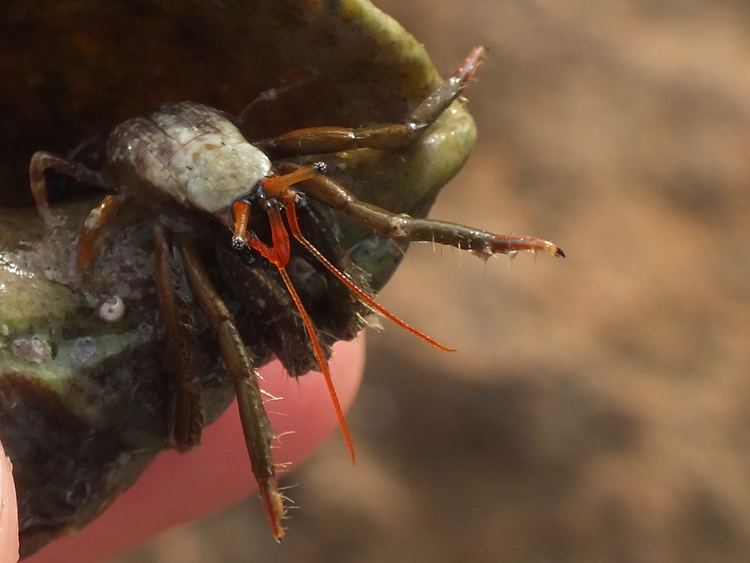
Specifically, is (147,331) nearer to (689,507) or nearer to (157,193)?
(157,193)

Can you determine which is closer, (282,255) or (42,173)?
(282,255)

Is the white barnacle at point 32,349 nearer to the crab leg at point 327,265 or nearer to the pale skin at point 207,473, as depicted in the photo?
the crab leg at point 327,265

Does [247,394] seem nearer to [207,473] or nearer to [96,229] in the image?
[96,229]

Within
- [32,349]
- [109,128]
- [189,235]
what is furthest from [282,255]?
[109,128]

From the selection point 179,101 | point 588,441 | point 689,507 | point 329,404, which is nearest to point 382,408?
point 588,441

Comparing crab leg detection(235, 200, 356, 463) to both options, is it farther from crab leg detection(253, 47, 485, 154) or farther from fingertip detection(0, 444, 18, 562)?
fingertip detection(0, 444, 18, 562)
